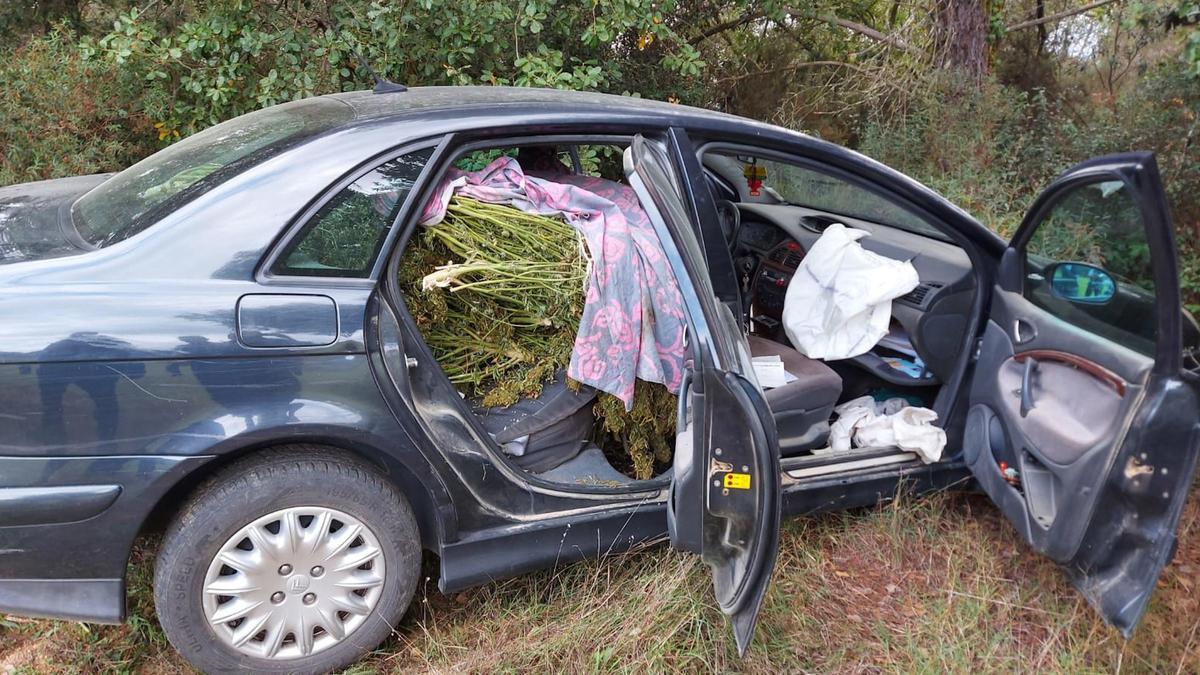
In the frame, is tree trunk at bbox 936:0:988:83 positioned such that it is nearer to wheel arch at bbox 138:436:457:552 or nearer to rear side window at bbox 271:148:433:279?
rear side window at bbox 271:148:433:279

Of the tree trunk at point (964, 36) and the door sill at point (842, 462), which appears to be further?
the tree trunk at point (964, 36)

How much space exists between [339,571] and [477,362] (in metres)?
0.77

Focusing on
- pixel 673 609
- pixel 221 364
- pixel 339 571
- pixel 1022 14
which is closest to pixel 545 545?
pixel 673 609

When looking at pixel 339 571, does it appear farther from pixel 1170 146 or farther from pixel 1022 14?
pixel 1022 14

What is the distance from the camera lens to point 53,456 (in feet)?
6.47

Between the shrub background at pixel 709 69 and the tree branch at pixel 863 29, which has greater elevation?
the tree branch at pixel 863 29

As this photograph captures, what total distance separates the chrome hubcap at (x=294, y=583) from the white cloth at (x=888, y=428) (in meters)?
1.73

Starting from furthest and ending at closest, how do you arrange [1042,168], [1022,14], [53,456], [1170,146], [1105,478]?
[1022,14], [1042,168], [1170,146], [1105,478], [53,456]

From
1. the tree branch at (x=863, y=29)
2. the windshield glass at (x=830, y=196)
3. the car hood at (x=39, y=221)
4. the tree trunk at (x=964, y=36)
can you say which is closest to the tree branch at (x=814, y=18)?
the tree branch at (x=863, y=29)

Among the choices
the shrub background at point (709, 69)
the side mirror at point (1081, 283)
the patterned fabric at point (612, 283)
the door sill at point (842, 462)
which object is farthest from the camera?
the shrub background at point (709, 69)

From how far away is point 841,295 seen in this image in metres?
3.06

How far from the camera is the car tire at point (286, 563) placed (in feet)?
7.07

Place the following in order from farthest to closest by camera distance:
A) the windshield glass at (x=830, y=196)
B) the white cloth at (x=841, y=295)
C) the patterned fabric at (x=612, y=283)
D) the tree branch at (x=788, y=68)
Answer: the tree branch at (x=788, y=68) < the windshield glass at (x=830, y=196) < the white cloth at (x=841, y=295) < the patterned fabric at (x=612, y=283)

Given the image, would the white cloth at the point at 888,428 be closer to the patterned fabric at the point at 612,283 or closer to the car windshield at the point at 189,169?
the patterned fabric at the point at 612,283
